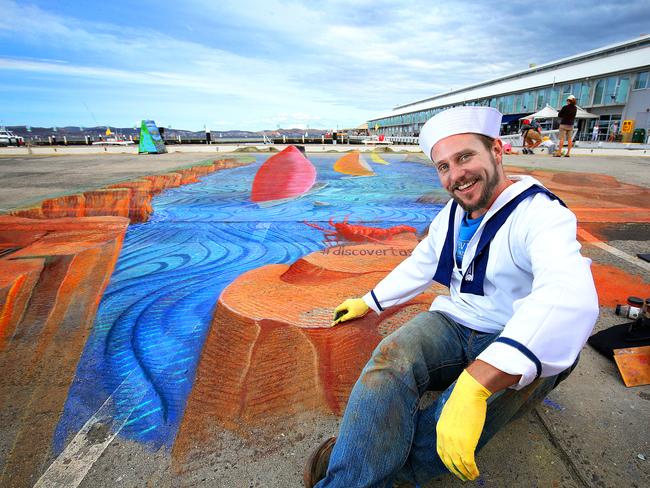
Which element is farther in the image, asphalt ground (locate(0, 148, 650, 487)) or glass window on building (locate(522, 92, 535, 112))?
glass window on building (locate(522, 92, 535, 112))

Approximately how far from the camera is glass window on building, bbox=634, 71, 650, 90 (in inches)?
1130

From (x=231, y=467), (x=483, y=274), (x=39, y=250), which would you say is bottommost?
(x=231, y=467)

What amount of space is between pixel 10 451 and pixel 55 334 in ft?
3.16

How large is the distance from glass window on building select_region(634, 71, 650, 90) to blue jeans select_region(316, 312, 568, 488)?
1548 inches

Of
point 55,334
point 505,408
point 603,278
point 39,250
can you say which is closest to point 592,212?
point 603,278

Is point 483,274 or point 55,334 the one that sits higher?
point 483,274

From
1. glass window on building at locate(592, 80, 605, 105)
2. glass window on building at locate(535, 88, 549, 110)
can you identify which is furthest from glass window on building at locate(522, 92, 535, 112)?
glass window on building at locate(592, 80, 605, 105)

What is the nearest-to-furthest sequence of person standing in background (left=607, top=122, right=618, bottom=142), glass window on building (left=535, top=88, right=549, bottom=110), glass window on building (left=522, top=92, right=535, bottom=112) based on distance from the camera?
1. person standing in background (left=607, top=122, right=618, bottom=142)
2. glass window on building (left=535, top=88, right=549, bottom=110)
3. glass window on building (left=522, top=92, right=535, bottom=112)

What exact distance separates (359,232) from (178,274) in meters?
2.12

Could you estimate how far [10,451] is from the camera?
1.50 m

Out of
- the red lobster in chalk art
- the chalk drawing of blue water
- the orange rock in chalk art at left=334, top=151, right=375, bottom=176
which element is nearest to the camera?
the chalk drawing of blue water

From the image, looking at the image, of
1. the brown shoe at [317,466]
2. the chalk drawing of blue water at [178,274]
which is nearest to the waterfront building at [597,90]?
the chalk drawing of blue water at [178,274]

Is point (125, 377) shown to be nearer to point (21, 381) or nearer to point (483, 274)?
point (21, 381)

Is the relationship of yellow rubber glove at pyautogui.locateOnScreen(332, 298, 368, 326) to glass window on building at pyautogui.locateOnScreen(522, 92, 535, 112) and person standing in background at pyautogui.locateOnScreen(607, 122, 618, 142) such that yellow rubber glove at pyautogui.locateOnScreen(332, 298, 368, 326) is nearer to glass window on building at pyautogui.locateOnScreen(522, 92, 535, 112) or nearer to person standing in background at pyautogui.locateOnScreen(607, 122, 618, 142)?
person standing in background at pyautogui.locateOnScreen(607, 122, 618, 142)
